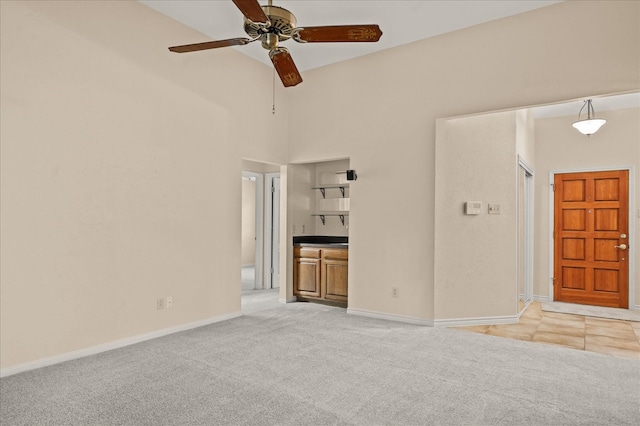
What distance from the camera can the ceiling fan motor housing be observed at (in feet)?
8.09

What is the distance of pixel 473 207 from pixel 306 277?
8.69 ft

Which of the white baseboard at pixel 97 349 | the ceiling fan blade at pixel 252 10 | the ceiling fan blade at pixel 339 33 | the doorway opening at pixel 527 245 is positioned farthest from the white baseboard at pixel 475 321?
the ceiling fan blade at pixel 252 10

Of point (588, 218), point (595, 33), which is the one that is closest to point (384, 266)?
point (595, 33)

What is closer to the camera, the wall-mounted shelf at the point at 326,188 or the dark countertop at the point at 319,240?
the dark countertop at the point at 319,240

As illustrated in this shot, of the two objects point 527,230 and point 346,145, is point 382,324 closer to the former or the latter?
point 346,145

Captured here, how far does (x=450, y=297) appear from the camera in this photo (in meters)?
4.66

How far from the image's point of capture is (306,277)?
592 cm

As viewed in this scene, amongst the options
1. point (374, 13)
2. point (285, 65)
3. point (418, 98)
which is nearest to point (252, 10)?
point (285, 65)

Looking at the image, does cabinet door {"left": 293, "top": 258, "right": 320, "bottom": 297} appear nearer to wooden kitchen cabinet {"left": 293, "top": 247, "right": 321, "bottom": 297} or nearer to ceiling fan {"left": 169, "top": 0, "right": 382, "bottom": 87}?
wooden kitchen cabinet {"left": 293, "top": 247, "right": 321, "bottom": 297}

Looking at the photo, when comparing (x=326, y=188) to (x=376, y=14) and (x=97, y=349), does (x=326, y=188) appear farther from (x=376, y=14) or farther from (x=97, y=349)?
(x=97, y=349)

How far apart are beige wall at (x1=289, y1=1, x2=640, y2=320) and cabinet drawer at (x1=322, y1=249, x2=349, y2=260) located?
236 mm

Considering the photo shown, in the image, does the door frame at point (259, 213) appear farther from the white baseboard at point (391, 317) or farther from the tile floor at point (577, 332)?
the tile floor at point (577, 332)

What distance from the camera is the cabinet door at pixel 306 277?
5809mm

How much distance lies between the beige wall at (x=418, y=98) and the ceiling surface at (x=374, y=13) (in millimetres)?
186
